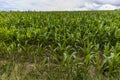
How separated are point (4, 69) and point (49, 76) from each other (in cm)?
101

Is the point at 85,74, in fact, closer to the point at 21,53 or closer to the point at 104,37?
the point at 21,53

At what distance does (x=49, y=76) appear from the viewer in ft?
13.5

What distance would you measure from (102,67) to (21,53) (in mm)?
1957

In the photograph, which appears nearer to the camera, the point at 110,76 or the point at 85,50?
the point at 110,76

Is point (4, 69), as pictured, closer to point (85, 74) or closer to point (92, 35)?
point (85, 74)

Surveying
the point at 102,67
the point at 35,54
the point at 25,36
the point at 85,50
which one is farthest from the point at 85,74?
the point at 25,36

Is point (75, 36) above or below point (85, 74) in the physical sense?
above

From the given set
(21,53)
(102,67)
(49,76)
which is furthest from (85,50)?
(21,53)

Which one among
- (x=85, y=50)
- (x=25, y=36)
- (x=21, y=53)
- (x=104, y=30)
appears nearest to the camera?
(x=85, y=50)

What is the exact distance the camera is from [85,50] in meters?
4.82

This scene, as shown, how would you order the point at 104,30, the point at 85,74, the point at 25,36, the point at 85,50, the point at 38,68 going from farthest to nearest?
the point at 104,30 → the point at 25,36 → the point at 85,50 → the point at 38,68 → the point at 85,74

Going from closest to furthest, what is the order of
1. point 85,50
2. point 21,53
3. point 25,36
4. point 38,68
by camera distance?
point 38,68, point 85,50, point 21,53, point 25,36

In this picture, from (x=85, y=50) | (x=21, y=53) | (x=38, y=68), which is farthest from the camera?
(x=21, y=53)

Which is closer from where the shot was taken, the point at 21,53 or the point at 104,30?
the point at 21,53
